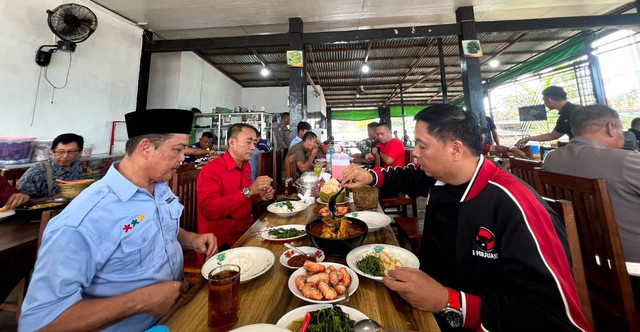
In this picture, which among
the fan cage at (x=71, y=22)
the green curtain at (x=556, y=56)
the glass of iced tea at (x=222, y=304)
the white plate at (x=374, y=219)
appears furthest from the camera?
the green curtain at (x=556, y=56)

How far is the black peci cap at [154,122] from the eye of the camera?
1066 mm

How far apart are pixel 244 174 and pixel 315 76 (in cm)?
788

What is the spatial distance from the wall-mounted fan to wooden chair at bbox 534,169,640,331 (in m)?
6.16

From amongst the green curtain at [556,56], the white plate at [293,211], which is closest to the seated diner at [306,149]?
the white plate at [293,211]

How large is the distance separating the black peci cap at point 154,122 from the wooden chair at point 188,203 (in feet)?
2.50

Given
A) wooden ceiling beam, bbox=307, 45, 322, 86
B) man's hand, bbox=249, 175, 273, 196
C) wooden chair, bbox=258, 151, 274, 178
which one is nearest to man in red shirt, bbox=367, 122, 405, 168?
wooden chair, bbox=258, 151, 274, 178

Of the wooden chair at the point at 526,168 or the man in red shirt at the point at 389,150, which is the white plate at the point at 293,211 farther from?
the man in red shirt at the point at 389,150

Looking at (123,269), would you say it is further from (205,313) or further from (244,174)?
(244,174)

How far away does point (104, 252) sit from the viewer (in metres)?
0.83

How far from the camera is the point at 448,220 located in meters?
1.08

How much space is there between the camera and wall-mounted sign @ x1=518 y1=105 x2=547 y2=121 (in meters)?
7.80

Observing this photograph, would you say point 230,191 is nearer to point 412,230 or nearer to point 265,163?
point 265,163

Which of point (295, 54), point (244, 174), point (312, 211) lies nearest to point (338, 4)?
point (295, 54)

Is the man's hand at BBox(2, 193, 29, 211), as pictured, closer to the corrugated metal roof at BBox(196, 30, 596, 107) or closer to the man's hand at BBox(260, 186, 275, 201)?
the man's hand at BBox(260, 186, 275, 201)
